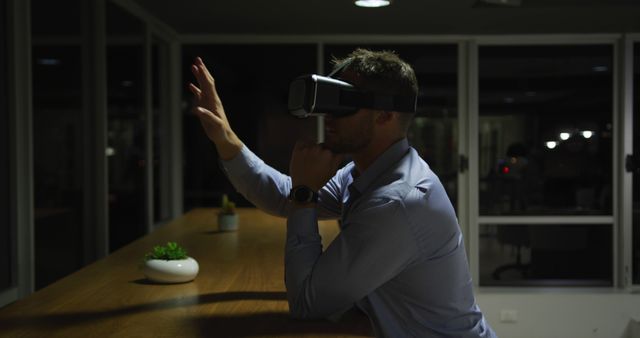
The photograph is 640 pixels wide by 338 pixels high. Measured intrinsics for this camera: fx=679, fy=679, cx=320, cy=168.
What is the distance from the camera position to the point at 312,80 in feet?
4.27

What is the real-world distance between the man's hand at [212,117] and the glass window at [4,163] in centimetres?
124

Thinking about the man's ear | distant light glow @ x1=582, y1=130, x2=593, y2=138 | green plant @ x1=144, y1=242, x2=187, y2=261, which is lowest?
green plant @ x1=144, y1=242, x2=187, y2=261

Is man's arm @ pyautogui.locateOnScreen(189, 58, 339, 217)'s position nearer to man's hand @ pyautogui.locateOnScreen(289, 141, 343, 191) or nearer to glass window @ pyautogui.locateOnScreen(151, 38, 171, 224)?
man's hand @ pyautogui.locateOnScreen(289, 141, 343, 191)

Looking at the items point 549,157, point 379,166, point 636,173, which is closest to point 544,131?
point 549,157

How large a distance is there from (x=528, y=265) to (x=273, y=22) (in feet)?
10.8

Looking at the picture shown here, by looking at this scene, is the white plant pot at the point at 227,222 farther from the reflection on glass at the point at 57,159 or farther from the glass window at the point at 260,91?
the glass window at the point at 260,91

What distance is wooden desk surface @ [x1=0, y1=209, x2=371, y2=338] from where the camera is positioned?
1394mm

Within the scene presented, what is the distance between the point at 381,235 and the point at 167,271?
78 centimetres

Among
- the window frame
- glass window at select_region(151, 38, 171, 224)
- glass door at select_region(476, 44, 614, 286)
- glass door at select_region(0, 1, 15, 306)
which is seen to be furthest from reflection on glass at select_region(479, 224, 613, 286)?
glass door at select_region(0, 1, 15, 306)

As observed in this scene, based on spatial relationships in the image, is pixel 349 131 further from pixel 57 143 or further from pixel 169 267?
pixel 57 143

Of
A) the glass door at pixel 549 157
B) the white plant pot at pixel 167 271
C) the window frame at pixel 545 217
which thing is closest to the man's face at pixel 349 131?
the white plant pot at pixel 167 271

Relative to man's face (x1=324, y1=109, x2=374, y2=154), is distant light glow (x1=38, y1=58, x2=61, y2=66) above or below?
above

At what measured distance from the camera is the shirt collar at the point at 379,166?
1435mm

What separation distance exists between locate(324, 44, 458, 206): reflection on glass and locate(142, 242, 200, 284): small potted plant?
3604 millimetres
